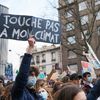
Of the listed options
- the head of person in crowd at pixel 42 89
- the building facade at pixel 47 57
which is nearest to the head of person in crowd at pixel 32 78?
the head of person in crowd at pixel 42 89

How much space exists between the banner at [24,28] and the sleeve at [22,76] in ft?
9.31

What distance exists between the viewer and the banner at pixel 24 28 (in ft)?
24.3

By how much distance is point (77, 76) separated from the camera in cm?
787

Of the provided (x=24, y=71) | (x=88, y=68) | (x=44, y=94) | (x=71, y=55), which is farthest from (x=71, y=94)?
(x=71, y=55)

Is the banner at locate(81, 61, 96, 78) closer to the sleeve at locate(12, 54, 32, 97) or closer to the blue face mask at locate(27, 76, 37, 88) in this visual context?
the blue face mask at locate(27, 76, 37, 88)

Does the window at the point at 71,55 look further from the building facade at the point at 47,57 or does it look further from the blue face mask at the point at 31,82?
the blue face mask at the point at 31,82

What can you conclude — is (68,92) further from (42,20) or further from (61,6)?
(61,6)

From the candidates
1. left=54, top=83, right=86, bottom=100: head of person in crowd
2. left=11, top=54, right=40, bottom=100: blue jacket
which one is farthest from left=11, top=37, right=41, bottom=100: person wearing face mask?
left=54, top=83, right=86, bottom=100: head of person in crowd

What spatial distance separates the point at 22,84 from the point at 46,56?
67.5m

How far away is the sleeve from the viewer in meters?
4.10

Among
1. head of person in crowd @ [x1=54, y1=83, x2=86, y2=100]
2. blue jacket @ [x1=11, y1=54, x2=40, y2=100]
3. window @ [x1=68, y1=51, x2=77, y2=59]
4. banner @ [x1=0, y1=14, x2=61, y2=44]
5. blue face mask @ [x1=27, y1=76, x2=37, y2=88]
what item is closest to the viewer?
head of person in crowd @ [x1=54, y1=83, x2=86, y2=100]

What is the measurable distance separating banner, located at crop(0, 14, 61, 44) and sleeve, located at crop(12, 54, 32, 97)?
2.84 m

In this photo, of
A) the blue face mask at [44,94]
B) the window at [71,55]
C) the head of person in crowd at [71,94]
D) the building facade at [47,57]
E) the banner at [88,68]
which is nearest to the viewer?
the head of person in crowd at [71,94]

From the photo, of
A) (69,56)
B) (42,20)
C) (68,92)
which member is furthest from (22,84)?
(69,56)
